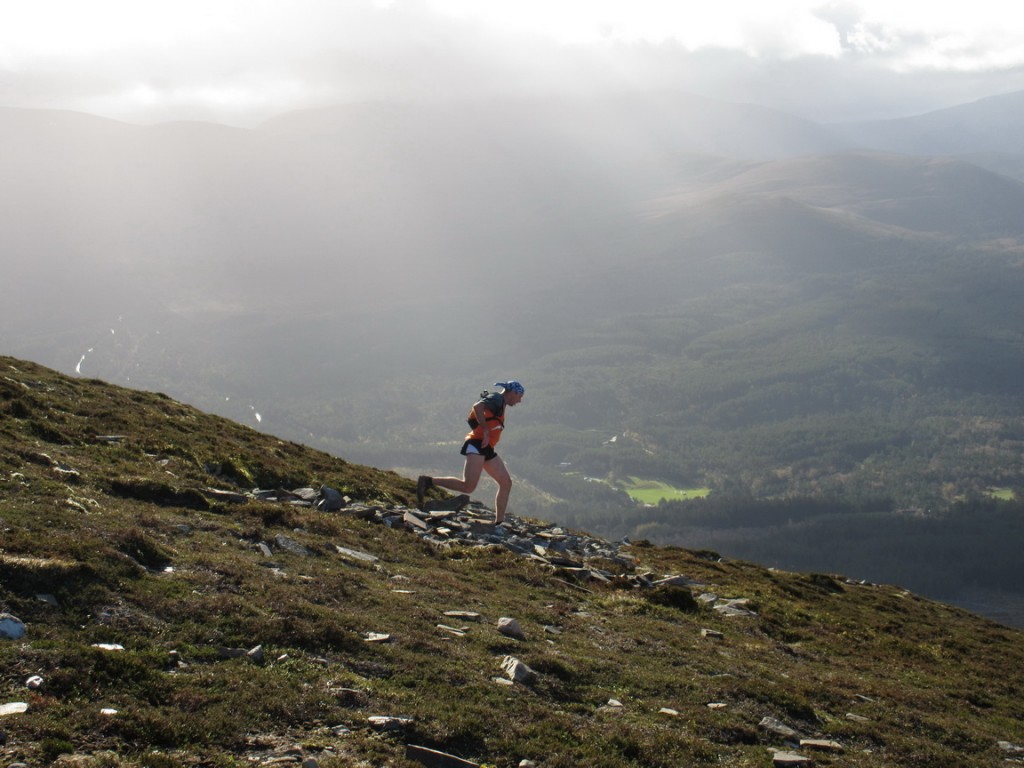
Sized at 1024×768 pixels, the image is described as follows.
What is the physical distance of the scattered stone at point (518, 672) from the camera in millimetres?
11492

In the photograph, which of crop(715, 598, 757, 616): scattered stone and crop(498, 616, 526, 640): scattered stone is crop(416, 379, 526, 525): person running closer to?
crop(715, 598, 757, 616): scattered stone

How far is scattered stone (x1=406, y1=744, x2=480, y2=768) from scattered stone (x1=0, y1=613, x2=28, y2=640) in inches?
158

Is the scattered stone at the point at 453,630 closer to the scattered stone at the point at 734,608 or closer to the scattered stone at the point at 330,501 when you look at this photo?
the scattered stone at the point at 330,501

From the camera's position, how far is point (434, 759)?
8.59m

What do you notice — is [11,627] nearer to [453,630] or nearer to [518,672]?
[518,672]

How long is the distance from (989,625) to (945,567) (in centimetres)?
13199

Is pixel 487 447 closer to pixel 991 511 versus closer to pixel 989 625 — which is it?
pixel 989 625

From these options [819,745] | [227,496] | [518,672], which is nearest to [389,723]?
[518,672]

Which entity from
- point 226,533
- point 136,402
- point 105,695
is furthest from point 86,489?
point 136,402

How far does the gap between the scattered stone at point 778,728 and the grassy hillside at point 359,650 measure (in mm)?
66

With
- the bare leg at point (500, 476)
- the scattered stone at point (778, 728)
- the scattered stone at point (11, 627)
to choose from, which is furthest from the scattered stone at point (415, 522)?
the scattered stone at point (11, 627)

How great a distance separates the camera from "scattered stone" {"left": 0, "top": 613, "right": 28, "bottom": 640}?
29.7ft

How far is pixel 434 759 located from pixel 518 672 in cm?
306

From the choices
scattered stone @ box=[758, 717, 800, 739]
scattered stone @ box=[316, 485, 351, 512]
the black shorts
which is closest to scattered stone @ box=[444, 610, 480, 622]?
scattered stone @ box=[758, 717, 800, 739]
